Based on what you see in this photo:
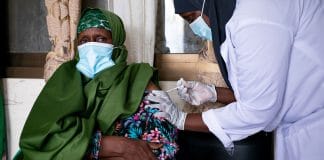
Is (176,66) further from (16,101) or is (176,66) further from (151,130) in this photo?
(16,101)

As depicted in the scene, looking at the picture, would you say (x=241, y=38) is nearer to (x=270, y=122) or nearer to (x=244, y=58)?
(x=244, y=58)

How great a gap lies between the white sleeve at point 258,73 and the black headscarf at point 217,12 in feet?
0.45

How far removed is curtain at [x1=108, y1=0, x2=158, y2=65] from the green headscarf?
16.5 inches

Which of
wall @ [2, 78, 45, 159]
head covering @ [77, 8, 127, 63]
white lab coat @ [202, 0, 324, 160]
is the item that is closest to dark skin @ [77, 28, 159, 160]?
white lab coat @ [202, 0, 324, 160]

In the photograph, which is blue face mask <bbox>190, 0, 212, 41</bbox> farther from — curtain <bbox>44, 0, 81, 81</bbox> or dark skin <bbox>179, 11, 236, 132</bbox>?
curtain <bbox>44, 0, 81, 81</bbox>

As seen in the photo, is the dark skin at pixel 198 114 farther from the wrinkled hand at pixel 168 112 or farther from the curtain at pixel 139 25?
the curtain at pixel 139 25

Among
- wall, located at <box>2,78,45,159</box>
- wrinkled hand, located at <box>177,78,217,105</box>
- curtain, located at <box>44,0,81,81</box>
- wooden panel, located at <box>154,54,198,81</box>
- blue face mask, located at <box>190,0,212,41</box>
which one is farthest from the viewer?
wall, located at <box>2,78,45,159</box>

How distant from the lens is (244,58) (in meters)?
1.07

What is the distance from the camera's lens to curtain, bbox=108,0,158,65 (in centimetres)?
186

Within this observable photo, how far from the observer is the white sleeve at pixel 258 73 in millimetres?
1026

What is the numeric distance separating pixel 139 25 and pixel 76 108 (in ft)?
2.59

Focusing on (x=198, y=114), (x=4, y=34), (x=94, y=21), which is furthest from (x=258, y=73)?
(x=4, y=34)

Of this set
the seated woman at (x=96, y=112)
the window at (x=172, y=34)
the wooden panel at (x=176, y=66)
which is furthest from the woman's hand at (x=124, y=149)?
the window at (x=172, y=34)

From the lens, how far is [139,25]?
1869 mm
